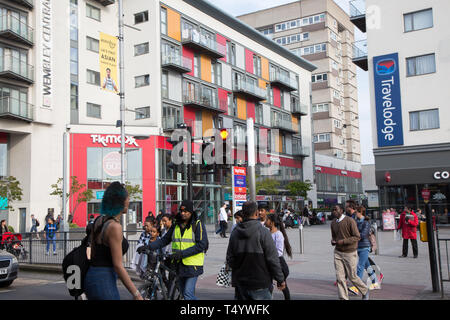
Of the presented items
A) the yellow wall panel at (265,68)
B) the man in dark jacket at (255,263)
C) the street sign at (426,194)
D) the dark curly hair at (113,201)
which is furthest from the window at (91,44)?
the dark curly hair at (113,201)

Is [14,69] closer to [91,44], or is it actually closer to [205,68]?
[91,44]

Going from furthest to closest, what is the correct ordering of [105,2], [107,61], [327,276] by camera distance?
1. [105,2]
2. [107,61]
3. [327,276]

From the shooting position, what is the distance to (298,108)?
59.6 metres

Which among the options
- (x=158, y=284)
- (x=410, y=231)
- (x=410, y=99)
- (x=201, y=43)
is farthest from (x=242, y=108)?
(x=158, y=284)

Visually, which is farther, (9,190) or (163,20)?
(163,20)

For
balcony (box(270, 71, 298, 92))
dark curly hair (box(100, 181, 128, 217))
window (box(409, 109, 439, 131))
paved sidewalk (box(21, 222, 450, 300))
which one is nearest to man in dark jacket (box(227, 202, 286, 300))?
dark curly hair (box(100, 181, 128, 217))

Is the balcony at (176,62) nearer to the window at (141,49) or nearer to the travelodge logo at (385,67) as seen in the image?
the window at (141,49)

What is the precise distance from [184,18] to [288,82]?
64.3ft

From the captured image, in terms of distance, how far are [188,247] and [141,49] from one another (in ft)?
117

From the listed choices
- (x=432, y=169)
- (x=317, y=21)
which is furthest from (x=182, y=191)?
(x=317, y=21)

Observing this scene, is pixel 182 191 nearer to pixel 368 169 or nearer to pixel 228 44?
pixel 228 44

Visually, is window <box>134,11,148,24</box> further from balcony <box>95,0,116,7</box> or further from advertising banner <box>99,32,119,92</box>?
advertising banner <box>99,32,119,92</box>

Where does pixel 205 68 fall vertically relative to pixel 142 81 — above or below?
above

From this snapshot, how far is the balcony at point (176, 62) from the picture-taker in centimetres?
3944
